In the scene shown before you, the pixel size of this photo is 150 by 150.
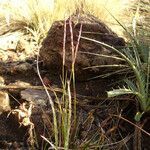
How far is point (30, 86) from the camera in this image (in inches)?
96.4

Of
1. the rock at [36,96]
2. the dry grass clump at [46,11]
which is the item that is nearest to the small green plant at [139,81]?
the rock at [36,96]

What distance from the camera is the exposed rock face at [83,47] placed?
2459 millimetres

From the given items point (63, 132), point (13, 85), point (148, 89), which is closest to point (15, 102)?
point (13, 85)

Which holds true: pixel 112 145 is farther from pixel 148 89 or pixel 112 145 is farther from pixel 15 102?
pixel 15 102

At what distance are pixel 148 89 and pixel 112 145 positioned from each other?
1.30 feet

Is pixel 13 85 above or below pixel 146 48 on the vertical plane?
below

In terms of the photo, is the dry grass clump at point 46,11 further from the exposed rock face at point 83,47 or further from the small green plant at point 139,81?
the small green plant at point 139,81

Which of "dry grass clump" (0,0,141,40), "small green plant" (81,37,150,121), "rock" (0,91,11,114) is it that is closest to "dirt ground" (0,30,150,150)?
"rock" (0,91,11,114)

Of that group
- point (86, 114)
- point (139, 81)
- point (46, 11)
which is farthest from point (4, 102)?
point (46, 11)

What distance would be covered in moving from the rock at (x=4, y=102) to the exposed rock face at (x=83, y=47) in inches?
16.1

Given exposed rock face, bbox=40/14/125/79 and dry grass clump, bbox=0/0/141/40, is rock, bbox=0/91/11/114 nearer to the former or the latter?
exposed rock face, bbox=40/14/125/79

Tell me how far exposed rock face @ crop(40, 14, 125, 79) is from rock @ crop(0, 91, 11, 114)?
1.34 ft

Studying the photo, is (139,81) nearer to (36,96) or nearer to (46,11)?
(36,96)

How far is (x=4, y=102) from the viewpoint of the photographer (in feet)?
7.72
